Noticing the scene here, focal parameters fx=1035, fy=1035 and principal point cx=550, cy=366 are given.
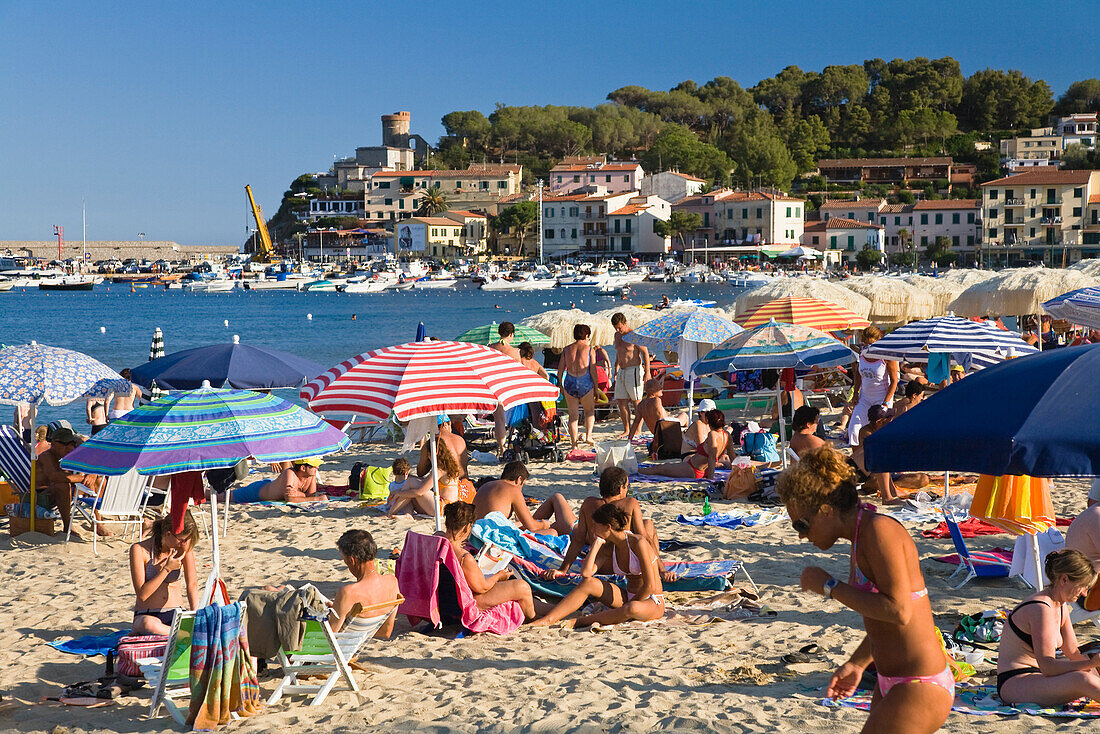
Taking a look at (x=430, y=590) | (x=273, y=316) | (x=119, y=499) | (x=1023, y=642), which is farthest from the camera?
(x=273, y=316)

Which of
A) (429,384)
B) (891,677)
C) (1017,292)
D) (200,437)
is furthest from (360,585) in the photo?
(1017,292)

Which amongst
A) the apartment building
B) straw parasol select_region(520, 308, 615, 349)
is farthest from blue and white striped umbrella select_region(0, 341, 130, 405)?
the apartment building

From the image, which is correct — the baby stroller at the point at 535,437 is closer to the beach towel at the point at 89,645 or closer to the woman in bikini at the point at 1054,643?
the beach towel at the point at 89,645

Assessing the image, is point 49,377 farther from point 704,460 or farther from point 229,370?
point 704,460

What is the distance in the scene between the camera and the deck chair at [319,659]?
481cm

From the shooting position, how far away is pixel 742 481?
9.13m

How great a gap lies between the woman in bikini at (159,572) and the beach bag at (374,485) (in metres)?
4.02

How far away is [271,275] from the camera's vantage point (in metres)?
102

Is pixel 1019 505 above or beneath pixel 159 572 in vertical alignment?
above

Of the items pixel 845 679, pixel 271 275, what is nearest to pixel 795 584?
pixel 845 679

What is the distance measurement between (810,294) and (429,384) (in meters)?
14.1

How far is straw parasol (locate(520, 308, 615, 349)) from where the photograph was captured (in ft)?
54.3

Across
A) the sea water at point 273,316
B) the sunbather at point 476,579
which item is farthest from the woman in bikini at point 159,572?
the sea water at point 273,316

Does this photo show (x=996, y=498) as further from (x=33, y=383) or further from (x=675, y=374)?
(x=675, y=374)
